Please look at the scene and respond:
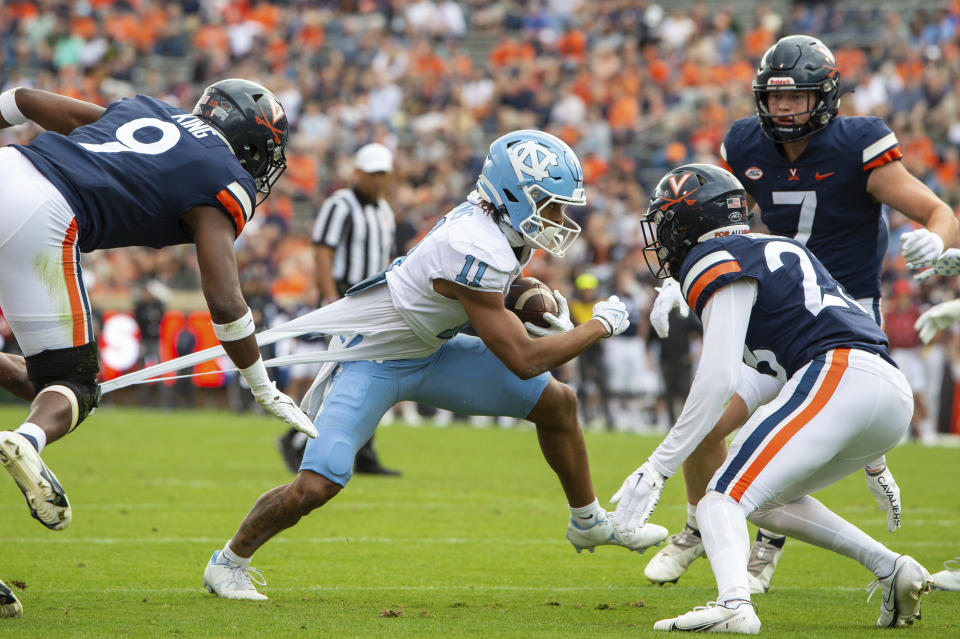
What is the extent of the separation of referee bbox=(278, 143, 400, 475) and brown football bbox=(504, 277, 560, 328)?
374cm

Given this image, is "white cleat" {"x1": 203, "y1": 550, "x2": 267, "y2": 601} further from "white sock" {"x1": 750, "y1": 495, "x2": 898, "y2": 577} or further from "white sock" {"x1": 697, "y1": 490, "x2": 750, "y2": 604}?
"white sock" {"x1": 750, "y1": 495, "x2": 898, "y2": 577}

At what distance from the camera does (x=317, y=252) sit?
835 cm

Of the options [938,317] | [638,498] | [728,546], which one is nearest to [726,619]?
[728,546]

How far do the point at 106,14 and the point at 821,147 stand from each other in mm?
19920

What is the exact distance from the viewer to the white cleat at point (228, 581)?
440cm

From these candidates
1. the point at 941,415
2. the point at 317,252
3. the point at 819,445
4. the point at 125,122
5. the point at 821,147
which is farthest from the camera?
the point at 941,415

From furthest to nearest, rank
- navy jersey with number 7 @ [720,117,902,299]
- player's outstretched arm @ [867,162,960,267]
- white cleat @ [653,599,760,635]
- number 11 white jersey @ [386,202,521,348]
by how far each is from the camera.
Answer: navy jersey with number 7 @ [720,117,902,299] → player's outstretched arm @ [867,162,960,267] → number 11 white jersey @ [386,202,521,348] → white cleat @ [653,599,760,635]

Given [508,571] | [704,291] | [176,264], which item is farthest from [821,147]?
[176,264]

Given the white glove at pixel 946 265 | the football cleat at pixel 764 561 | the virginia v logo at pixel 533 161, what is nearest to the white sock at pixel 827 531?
the football cleat at pixel 764 561

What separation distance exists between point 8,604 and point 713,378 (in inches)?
93.4

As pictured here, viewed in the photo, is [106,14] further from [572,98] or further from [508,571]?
[508,571]

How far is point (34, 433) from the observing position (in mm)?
3674

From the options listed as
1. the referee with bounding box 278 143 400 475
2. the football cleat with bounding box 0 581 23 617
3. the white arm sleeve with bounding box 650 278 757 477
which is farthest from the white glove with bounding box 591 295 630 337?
the referee with bounding box 278 143 400 475

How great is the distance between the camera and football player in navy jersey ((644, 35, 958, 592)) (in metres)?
4.76
